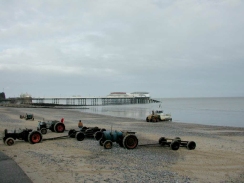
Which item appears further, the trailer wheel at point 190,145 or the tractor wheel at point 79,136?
the tractor wheel at point 79,136

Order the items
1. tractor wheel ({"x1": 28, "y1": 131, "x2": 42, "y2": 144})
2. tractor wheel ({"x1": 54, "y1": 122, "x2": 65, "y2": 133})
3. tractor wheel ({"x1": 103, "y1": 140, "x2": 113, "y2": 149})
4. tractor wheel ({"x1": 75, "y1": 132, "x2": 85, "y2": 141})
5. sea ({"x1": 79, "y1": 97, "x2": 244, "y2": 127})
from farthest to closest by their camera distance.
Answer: sea ({"x1": 79, "y1": 97, "x2": 244, "y2": 127}) → tractor wheel ({"x1": 54, "y1": 122, "x2": 65, "y2": 133}) → tractor wheel ({"x1": 75, "y1": 132, "x2": 85, "y2": 141}) → tractor wheel ({"x1": 28, "y1": 131, "x2": 42, "y2": 144}) → tractor wheel ({"x1": 103, "y1": 140, "x2": 113, "y2": 149})

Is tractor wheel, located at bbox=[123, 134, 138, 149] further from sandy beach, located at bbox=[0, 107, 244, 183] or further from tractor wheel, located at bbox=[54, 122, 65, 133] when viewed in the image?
tractor wheel, located at bbox=[54, 122, 65, 133]

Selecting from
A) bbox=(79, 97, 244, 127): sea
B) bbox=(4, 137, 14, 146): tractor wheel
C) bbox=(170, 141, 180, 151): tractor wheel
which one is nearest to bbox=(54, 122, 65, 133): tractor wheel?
bbox=(4, 137, 14, 146): tractor wheel

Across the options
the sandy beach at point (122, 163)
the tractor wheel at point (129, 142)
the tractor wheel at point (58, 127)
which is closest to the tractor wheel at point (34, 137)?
the sandy beach at point (122, 163)

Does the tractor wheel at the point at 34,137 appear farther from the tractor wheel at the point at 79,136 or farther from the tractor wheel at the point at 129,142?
the tractor wheel at the point at 129,142

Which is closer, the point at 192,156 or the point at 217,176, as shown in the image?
the point at 217,176

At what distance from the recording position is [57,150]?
1239 cm

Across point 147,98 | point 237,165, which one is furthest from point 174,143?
point 147,98

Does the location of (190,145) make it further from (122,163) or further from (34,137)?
(34,137)

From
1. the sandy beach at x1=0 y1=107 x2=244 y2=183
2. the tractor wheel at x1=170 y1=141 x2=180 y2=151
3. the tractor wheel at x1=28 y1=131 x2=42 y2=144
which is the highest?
the tractor wheel at x1=28 y1=131 x2=42 y2=144

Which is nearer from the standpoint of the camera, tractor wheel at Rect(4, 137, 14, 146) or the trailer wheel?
tractor wheel at Rect(4, 137, 14, 146)

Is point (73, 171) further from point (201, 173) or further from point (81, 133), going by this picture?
point (81, 133)

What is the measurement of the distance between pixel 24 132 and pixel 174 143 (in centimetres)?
866

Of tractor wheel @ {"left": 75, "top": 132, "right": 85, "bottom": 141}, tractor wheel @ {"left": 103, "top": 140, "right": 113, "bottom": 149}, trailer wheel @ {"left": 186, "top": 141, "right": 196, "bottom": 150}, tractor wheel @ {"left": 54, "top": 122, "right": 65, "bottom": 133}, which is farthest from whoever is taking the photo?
tractor wheel @ {"left": 54, "top": 122, "right": 65, "bottom": 133}
